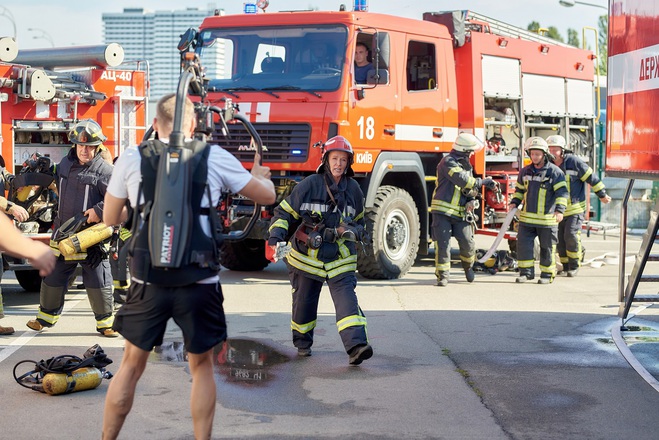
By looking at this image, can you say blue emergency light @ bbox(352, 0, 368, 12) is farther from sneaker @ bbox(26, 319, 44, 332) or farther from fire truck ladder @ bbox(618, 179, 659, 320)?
sneaker @ bbox(26, 319, 44, 332)

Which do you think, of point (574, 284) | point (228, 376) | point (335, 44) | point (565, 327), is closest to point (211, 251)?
point (228, 376)

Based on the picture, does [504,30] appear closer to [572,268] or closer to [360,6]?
[360,6]

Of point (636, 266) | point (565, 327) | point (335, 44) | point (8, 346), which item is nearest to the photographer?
point (8, 346)

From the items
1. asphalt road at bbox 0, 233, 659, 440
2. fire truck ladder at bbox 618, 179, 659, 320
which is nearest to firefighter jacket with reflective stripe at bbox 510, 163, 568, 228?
asphalt road at bbox 0, 233, 659, 440

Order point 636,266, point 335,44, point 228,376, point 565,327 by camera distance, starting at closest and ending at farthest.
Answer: point 228,376, point 636,266, point 565,327, point 335,44

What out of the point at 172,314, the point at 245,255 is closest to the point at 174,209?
the point at 172,314

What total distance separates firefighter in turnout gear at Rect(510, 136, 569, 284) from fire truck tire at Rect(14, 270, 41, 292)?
5.57m

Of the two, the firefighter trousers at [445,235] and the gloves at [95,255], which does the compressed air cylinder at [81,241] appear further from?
the firefighter trousers at [445,235]

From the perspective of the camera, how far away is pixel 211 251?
15.3 feet

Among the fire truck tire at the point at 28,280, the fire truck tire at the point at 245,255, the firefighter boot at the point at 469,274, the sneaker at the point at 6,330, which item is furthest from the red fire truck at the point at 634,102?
the fire truck tire at the point at 28,280

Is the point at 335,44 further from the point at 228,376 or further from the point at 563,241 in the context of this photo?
the point at 228,376

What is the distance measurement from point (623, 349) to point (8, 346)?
4.71 meters

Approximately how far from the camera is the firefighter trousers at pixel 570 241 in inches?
510

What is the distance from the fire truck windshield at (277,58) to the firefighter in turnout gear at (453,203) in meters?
1.64
